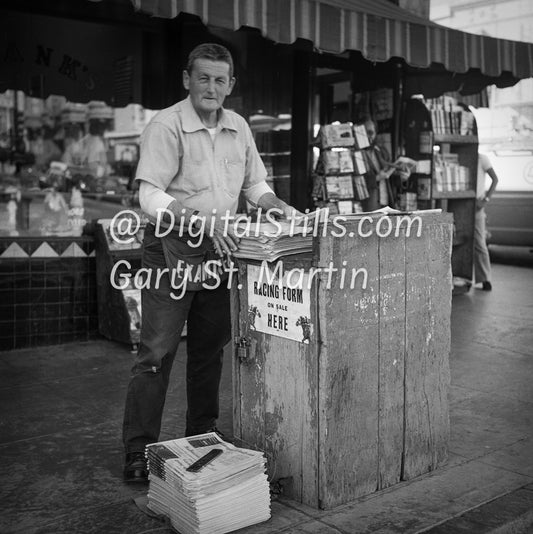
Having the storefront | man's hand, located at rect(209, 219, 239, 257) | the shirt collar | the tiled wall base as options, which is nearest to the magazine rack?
man's hand, located at rect(209, 219, 239, 257)

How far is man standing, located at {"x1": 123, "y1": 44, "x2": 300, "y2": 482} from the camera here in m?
3.65

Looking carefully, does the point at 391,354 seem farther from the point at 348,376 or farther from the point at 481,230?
the point at 481,230

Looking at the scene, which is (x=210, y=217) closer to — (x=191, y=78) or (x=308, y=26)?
(x=191, y=78)

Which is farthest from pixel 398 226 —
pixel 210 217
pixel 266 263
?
pixel 210 217

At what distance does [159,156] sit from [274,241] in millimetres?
760

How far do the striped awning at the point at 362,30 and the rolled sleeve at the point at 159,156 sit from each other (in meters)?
1.48

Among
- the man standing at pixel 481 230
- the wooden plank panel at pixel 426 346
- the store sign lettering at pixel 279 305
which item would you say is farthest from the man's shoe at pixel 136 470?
the man standing at pixel 481 230

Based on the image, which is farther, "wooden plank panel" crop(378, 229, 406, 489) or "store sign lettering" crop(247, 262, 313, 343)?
"wooden plank panel" crop(378, 229, 406, 489)

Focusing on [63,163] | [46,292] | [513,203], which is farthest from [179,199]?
[513,203]

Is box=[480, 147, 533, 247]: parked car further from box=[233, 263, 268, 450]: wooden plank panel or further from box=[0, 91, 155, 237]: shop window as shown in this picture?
box=[233, 263, 268, 450]: wooden plank panel

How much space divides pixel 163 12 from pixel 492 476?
3364 millimetres

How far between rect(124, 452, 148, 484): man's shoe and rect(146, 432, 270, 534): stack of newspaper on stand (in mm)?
323

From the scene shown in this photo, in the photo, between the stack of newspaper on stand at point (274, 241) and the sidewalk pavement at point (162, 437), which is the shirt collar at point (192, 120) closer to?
the stack of newspaper on stand at point (274, 241)

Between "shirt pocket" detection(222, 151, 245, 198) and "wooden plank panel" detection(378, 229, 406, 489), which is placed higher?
"shirt pocket" detection(222, 151, 245, 198)
